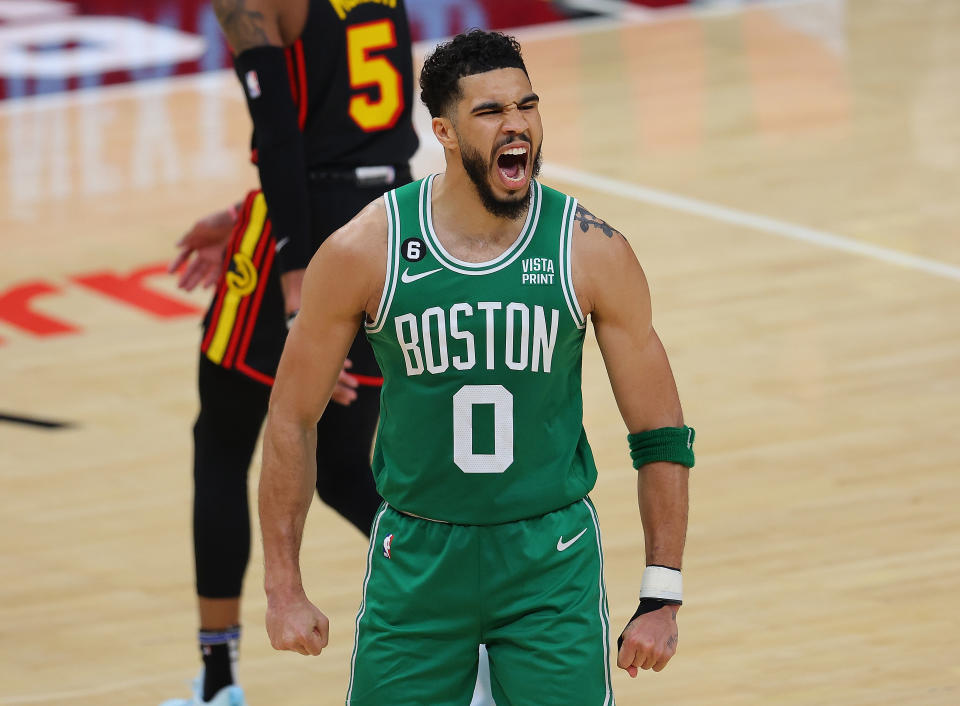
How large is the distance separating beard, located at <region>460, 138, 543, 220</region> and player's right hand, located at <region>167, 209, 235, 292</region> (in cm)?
182

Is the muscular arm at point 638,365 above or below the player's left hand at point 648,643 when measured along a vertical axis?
above

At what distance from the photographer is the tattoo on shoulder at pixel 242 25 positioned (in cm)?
435

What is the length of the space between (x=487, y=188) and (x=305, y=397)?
1.64ft

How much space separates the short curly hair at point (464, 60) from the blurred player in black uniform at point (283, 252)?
3.91 ft

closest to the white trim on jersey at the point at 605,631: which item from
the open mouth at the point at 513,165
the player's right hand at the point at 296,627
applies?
the player's right hand at the point at 296,627

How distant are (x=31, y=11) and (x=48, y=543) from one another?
8653 mm

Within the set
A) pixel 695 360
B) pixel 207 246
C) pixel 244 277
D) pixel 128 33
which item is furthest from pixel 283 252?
pixel 128 33

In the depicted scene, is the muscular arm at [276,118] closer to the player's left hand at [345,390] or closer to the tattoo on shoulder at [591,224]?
the player's left hand at [345,390]

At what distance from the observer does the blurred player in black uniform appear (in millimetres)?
4418

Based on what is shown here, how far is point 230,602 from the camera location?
4.56 m

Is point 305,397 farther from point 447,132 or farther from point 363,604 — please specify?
point 447,132

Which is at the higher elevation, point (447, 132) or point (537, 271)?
point (447, 132)

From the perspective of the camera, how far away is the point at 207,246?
500 centimetres

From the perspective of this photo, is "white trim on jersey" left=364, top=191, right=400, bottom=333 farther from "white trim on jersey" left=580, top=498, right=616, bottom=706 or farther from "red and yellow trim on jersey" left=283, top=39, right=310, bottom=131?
"red and yellow trim on jersey" left=283, top=39, right=310, bottom=131
